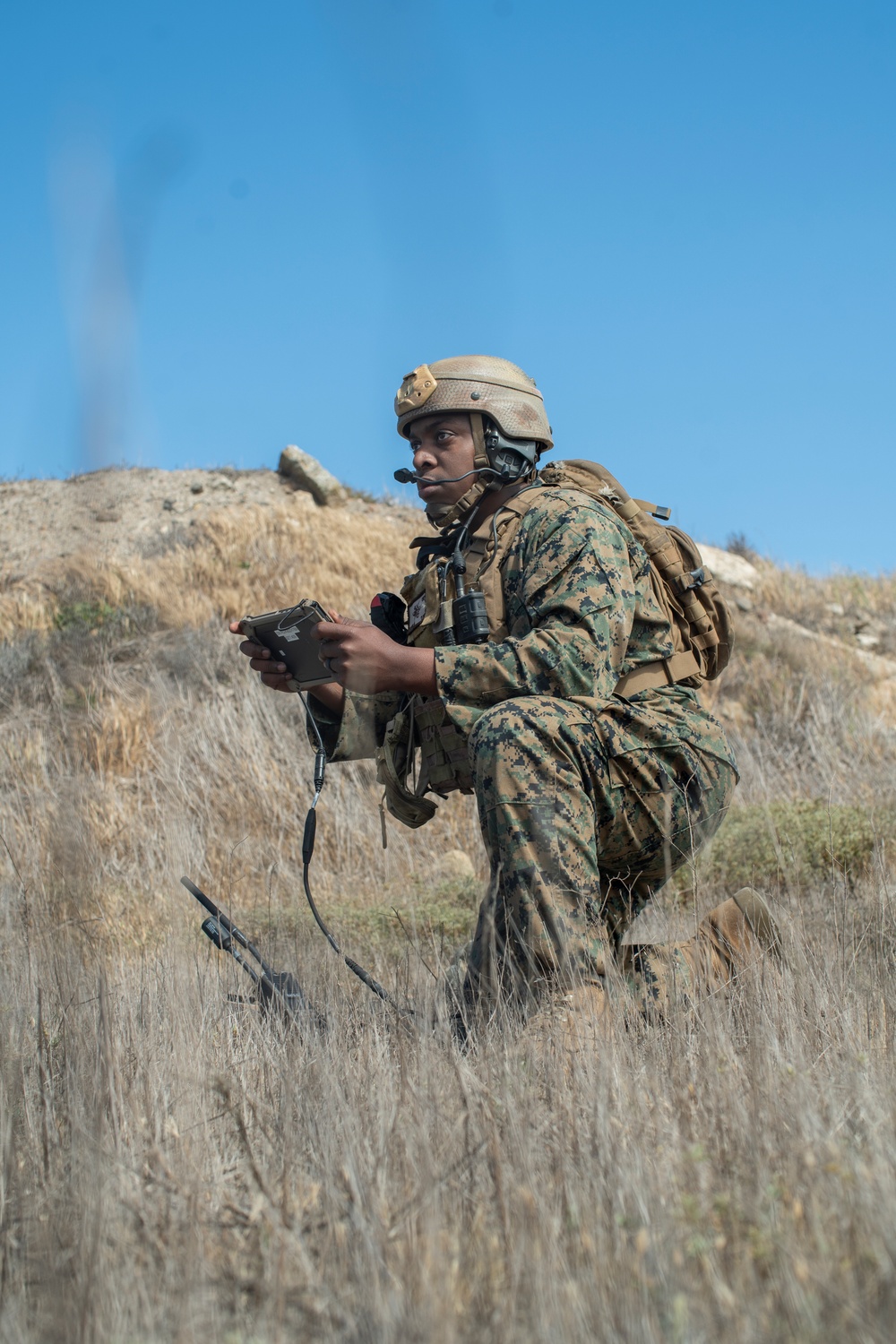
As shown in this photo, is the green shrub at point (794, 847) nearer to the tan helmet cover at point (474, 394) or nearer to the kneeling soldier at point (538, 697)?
the kneeling soldier at point (538, 697)

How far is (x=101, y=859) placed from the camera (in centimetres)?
605

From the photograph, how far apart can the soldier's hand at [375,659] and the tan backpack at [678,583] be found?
0.75 m

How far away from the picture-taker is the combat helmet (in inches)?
134

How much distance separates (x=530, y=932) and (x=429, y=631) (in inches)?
40.5

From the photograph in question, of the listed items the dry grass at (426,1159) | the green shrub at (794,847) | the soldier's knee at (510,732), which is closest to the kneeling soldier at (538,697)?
the soldier's knee at (510,732)

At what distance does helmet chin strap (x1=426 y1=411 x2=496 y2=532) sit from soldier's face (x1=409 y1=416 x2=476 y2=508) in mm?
15

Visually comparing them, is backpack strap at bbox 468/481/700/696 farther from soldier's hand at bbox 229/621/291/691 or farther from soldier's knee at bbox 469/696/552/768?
soldier's hand at bbox 229/621/291/691

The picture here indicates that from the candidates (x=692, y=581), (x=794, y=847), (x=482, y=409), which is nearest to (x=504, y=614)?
(x=692, y=581)

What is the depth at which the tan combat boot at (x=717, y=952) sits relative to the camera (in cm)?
311

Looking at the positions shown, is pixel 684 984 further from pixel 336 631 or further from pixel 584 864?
pixel 336 631

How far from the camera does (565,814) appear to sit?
108 inches

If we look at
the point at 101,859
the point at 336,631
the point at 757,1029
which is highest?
the point at 336,631

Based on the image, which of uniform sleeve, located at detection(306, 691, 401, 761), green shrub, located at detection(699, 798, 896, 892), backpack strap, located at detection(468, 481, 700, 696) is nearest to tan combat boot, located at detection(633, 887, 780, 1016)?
backpack strap, located at detection(468, 481, 700, 696)

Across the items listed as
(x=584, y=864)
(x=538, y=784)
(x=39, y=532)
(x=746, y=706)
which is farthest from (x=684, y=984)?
(x=39, y=532)
